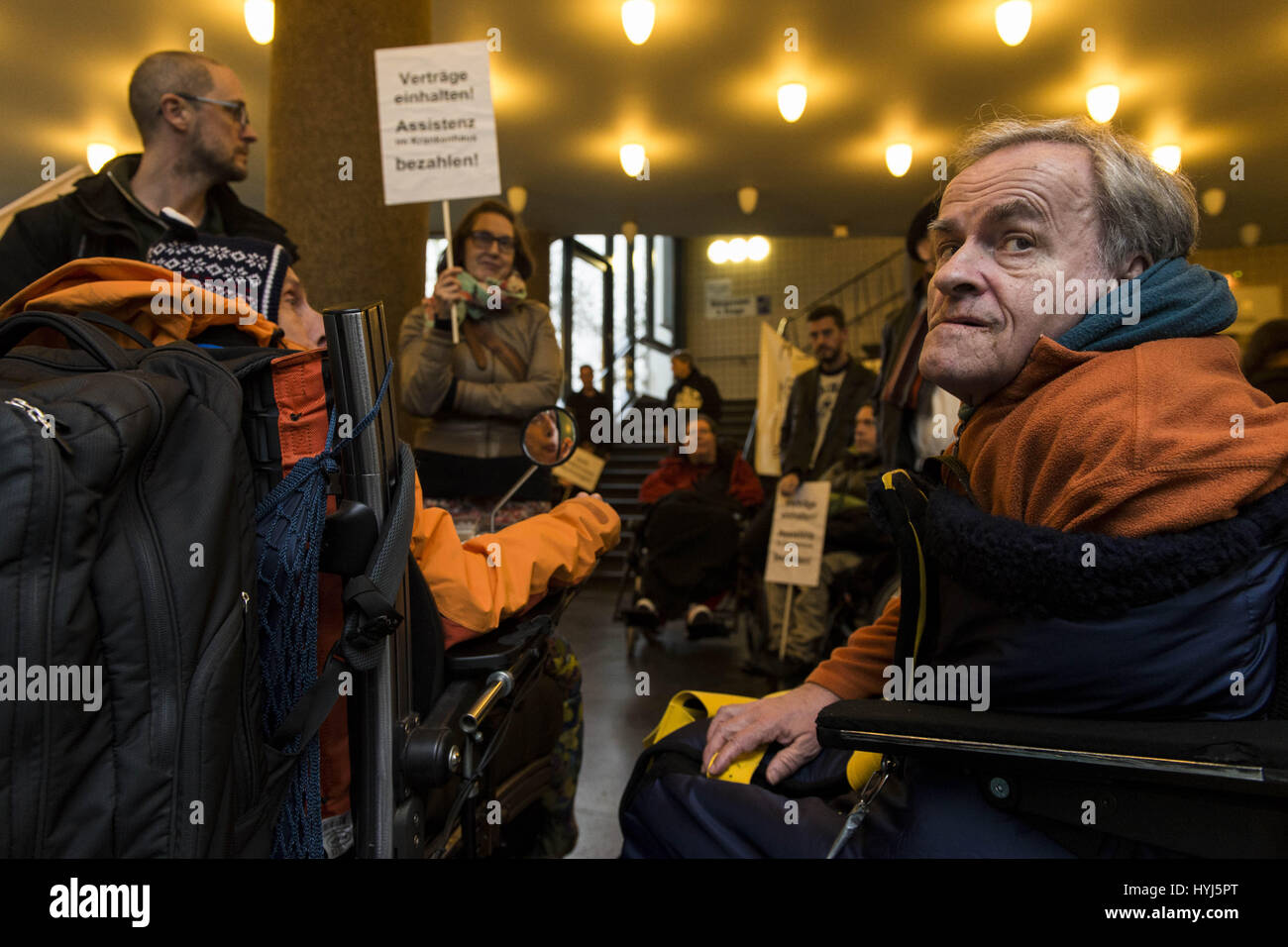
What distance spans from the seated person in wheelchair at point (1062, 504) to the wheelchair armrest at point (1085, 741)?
0.15ft

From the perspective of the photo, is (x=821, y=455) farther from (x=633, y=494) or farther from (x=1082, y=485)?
(x=633, y=494)

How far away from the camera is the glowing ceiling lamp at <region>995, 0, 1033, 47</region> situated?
5660 mm

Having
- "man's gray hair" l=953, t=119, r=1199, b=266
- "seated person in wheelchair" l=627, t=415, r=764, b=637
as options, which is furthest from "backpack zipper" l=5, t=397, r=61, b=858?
"seated person in wheelchair" l=627, t=415, r=764, b=637

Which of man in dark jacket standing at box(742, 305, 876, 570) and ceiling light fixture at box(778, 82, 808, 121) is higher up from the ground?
ceiling light fixture at box(778, 82, 808, 121)

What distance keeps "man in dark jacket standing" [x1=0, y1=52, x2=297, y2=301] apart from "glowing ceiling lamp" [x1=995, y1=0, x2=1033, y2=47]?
5132 millimetres

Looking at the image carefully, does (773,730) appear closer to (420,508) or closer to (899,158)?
(420,508)

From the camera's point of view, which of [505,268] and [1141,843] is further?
[505,268]

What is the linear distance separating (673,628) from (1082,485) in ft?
17.7

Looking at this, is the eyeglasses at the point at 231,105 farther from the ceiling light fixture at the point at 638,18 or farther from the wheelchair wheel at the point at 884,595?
the ceiling light fixture at the point at 638,18

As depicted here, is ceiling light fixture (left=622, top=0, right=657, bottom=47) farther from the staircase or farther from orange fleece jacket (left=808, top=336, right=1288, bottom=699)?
orange fleece jacket (left=808, top=336, right=1288, bottom=699)

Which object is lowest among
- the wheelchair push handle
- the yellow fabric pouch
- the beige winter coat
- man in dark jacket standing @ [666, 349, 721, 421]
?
the yellow fabric pouch

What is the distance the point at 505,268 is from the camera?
2619 mm

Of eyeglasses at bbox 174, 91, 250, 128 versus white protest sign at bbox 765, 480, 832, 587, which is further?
white protest sign at bbox 765, 480, 832, 587
